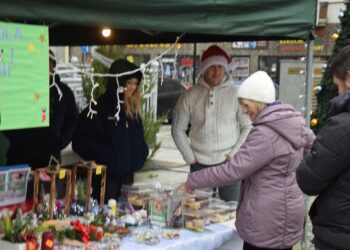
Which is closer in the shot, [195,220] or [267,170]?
[267,170]

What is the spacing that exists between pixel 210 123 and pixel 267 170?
1.07 m

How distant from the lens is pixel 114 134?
357 cm

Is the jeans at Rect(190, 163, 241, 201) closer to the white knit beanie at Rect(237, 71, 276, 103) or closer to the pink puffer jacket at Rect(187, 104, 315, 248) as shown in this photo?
the pink puffer jacket at Rect(187, 104, 315, 248)

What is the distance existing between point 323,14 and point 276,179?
16.0 metres

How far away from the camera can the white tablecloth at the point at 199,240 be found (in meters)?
2.70

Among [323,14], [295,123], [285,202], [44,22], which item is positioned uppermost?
[323,14]

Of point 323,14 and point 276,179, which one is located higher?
point 323,14

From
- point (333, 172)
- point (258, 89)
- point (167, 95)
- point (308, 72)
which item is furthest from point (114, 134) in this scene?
point (167, 95)

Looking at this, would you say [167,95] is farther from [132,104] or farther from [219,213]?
[219,213]

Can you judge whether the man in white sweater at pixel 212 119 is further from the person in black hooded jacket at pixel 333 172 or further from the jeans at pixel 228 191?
the person in black hooded jacket at pixel 333 172

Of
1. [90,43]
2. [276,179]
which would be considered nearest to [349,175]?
[276,179]

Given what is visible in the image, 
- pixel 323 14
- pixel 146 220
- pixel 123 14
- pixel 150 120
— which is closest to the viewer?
pixel 123 14

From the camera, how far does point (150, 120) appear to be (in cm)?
786

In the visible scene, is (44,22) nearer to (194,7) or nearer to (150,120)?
(194,7)
